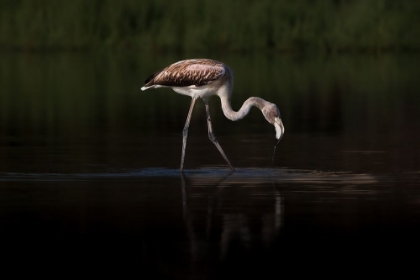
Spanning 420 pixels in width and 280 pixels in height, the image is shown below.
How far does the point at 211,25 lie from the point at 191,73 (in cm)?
3562

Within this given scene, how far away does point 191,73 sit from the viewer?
45.4ft

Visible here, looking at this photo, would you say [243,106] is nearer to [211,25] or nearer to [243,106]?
[243,106]

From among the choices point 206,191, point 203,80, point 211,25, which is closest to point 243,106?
point 203,80

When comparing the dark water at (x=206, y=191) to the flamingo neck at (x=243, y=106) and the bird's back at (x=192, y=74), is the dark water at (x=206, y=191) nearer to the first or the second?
the flamingo neck at (x=243, y=106)

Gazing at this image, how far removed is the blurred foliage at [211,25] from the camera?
48.3 metres

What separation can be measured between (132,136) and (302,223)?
756cm

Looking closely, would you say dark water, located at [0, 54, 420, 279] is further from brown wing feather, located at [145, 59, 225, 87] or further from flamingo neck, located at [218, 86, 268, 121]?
brown wing feather, located at [145, 59, 225, 87]

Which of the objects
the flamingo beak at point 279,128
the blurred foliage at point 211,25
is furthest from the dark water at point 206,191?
the blurred foliage at point 211,25

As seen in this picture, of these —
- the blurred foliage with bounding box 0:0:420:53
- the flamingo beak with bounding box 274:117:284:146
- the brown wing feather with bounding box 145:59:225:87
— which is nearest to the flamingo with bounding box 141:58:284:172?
the brown wing feather with bounding box 145:59:225:87

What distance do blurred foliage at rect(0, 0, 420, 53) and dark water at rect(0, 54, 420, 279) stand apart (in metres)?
24.6

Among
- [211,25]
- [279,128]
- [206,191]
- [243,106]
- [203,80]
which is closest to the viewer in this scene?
[206,191]

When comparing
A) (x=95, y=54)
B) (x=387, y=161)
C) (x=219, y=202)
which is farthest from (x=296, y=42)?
(x=219, y=202)

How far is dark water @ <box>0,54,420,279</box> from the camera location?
328 inches

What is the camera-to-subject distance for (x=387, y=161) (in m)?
13.6
